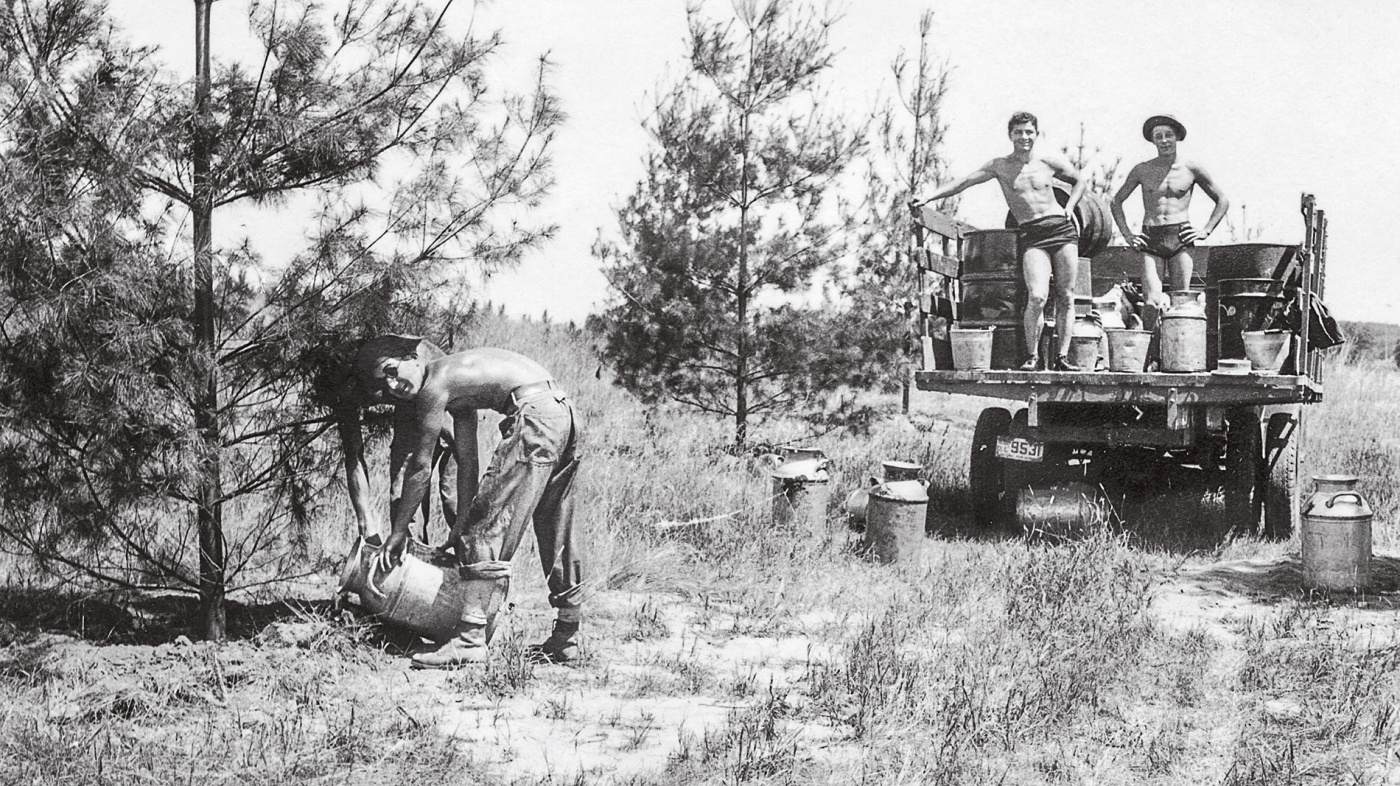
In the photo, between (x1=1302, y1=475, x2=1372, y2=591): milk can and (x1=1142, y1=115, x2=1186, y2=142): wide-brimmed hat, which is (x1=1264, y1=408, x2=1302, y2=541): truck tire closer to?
(x1=1302, y1=475, x2=1372, y2=591): milk can

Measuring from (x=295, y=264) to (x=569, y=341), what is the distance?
40.5 ft

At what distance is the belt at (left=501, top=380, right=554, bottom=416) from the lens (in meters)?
5.20

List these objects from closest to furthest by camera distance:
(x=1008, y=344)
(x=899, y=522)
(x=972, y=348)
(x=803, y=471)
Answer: (x=899, y=522)
(x=803, y=471)
(x=972, y=348)
(x=1008, y=344)

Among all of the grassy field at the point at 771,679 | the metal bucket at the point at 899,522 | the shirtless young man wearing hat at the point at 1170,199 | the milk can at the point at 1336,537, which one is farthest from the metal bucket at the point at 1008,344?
the milk can at the point at 1336,537

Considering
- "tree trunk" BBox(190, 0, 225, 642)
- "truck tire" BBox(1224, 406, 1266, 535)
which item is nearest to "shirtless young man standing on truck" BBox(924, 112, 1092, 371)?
"truck tire" BBox(1224, 406, 1266, 535)

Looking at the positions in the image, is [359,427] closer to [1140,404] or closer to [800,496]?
[800,496]

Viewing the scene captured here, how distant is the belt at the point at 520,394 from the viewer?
5203 mm

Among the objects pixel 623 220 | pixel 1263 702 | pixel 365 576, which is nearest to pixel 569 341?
pixel 623 220

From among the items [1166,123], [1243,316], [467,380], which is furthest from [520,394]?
[1243,316]

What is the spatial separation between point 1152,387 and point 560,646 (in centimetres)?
422

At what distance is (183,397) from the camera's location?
15.8ft

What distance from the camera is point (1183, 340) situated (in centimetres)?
775

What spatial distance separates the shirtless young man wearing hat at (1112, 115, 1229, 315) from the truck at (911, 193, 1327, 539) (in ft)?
1.89

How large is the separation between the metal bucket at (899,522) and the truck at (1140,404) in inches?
33.4
